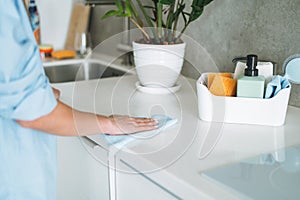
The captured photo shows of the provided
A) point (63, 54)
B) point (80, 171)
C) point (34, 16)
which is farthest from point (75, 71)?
point (80, 171)

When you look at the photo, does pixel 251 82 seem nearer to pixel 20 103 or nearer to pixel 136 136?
pixel 136 136

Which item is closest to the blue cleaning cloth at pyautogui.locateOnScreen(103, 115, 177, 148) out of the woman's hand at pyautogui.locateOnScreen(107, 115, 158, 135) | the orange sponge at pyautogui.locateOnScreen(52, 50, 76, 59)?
the woman's hand at pyautogui.locateOnScreen(107, 115, 158, 135)

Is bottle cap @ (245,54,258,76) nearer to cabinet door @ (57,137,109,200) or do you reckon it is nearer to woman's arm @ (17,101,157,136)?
woman's arm @ (17,101,157,136)

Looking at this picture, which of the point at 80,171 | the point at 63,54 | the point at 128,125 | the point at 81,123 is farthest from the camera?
the point at 63,54

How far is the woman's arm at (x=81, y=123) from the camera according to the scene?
0.84m

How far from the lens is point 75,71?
2354 millimetres

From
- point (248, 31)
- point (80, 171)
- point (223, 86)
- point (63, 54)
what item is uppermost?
point (248, 31)

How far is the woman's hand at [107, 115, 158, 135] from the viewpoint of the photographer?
1.04m

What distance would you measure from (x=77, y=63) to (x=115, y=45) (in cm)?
23

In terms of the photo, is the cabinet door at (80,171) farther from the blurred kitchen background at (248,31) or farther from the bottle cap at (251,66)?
the blurred kitchen background at (248,31)

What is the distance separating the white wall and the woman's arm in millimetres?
1579

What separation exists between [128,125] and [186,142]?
0.51 ft

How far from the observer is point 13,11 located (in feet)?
2.54

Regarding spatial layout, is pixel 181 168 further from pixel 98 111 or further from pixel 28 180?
pixel 98 111
